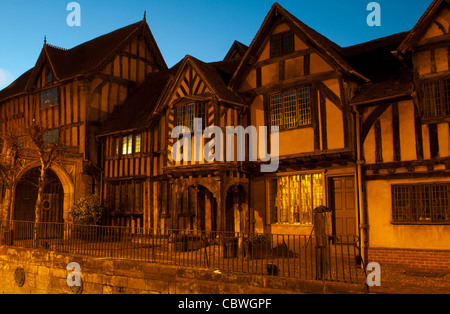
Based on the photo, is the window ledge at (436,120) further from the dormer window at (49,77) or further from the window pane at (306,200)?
the dormer window at (49,77)

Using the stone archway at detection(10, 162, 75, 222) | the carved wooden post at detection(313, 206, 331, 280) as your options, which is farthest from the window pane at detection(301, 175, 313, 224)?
the stone archway at detection(10, 162, 75, 222)

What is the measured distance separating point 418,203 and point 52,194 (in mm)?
17116

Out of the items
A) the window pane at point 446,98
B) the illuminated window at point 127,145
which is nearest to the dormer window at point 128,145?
the illuminated window at point 127,145

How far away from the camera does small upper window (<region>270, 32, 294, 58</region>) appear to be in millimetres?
14555

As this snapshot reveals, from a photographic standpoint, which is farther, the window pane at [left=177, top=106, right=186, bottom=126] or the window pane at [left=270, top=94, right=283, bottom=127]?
the window pane at [left=177, top=106, right=186, bottom=126]

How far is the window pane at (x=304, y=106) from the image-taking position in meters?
13.9

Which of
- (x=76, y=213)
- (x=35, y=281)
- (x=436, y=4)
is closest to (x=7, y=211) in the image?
(x=76, y=213)

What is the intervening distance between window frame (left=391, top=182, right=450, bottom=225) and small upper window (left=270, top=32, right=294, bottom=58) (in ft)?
19.7

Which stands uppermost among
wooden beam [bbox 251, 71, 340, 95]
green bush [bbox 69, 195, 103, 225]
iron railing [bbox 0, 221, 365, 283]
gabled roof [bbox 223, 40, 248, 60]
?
gabled roof [bbox 223, 40, 248, 60]

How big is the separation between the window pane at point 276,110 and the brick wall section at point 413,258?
5.29 metres

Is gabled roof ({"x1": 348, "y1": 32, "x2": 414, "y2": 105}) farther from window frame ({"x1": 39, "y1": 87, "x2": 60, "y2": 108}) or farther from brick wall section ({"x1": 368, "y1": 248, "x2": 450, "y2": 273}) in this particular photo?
window frame ({"x1": 39, "y1": 87, "x2": 60, "y2": 108})

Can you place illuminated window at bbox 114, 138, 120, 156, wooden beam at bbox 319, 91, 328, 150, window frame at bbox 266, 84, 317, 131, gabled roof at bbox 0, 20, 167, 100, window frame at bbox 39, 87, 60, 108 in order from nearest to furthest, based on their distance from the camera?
wooden beam at bbox 319, 91, 328, 150, window frame at bbox 266, 84, 317, 131, illuminated window at bbox 114, 138, 120, 156, gabled roof at bbox 0, 20, 167, 100, window frame at bbox 39, 87, 60, 108

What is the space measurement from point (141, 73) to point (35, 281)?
46.6 ft
